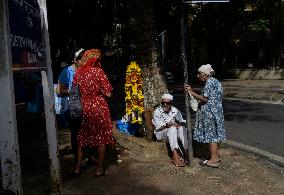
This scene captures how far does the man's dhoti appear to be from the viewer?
783 cm

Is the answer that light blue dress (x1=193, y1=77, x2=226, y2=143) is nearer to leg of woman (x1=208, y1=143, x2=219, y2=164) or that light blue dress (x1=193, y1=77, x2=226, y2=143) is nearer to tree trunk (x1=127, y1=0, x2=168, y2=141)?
leg of woman (x1=208, y1=143, x2=219, y2=164)

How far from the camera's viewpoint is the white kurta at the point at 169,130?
7.89 metres

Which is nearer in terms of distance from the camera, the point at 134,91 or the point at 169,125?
the point at 169,125

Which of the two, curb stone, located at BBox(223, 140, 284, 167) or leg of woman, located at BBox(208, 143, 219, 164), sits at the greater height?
leg of woman, located at BBox(208, 143, 219, 164)

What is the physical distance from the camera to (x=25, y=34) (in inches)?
207

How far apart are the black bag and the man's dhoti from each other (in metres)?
1.56

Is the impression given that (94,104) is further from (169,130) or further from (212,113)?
(212,113)

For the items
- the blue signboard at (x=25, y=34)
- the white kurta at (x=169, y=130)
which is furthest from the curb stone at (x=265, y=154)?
the blue signboard at (x=25, y=34)

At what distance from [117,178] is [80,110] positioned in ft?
3.48

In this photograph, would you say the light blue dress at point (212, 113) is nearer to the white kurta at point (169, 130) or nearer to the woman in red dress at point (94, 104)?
the white kurta at point (169, 130)

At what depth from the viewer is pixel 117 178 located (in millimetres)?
7094

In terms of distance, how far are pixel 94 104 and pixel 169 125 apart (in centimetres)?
155

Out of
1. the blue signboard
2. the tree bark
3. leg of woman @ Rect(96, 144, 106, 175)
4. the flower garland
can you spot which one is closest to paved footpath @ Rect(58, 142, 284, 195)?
→ leg of woman @ Rect(96, 144, 106, 175)

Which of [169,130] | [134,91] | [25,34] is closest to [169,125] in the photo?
[169,130]
